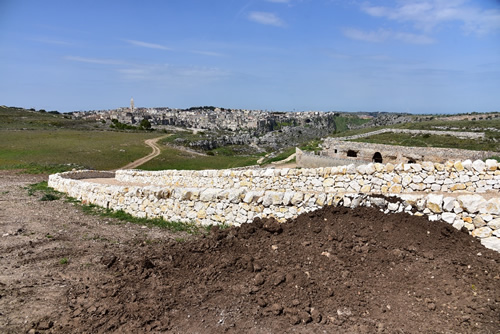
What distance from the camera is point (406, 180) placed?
11.9 metres

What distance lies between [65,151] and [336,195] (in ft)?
165

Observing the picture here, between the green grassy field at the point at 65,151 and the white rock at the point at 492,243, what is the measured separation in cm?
3979

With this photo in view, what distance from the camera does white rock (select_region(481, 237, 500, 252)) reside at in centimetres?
710

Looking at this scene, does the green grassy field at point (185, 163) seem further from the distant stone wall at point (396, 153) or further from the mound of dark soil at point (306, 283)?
the mound of dark soil at point (306, 283)

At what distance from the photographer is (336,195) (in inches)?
368

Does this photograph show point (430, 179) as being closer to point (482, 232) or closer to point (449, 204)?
point (449, 204)

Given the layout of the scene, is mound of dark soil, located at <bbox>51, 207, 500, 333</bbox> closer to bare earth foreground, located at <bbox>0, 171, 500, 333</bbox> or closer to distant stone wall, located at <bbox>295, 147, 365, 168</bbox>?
bare earth foreground, located at <bbox>0, 171, 500, 333</bbox>

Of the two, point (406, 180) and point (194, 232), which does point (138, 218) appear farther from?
point (406, 180)

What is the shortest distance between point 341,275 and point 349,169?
272 inches

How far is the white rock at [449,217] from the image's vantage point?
787cm

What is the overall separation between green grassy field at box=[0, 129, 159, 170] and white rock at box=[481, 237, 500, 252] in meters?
39.8

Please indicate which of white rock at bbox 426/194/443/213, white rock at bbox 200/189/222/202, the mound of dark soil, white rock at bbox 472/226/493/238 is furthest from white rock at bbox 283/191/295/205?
white rock at bbox 472/226/493/238

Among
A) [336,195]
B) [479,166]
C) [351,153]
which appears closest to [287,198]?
[336,195]

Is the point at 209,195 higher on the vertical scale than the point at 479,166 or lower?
lower
